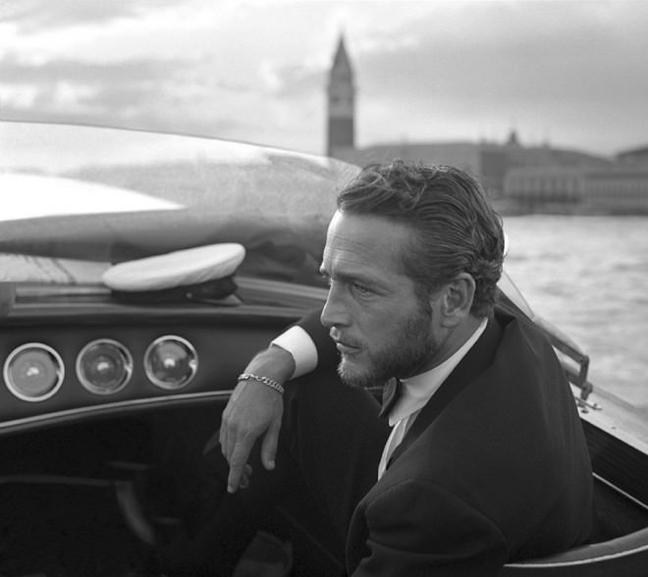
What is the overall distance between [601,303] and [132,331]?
6596mm

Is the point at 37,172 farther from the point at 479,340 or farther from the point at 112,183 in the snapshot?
the point at 479,340

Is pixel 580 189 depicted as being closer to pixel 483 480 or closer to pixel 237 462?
pixel 237 462

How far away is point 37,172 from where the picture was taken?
173 cm

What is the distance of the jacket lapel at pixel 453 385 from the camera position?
3.11 ft

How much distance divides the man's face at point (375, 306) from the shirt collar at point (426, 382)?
0.04 feet

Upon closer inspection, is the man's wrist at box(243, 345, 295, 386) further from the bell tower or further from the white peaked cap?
the bell tower

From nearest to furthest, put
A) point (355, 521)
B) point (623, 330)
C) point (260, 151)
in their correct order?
point (355, 521) < point (260, 151) < point (623, 330)

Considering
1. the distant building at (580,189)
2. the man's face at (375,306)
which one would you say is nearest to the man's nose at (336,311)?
the man's face at (375,306)

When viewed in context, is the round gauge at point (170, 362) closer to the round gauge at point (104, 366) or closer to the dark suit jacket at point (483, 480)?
the round gauge at point (104, 366)

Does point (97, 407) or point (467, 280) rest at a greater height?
point (467, 280)

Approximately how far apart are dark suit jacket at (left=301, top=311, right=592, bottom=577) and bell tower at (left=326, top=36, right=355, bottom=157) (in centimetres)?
8162

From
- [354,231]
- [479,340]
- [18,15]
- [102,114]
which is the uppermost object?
[18,15]

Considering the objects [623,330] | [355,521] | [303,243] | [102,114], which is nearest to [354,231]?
[355,521]

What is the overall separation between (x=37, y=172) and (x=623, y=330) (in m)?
5.46
